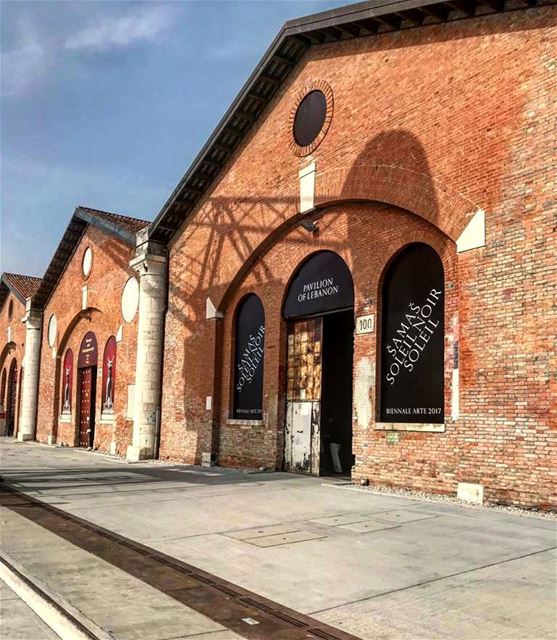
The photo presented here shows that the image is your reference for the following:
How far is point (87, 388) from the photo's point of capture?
28.9m

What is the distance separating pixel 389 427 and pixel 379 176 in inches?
201

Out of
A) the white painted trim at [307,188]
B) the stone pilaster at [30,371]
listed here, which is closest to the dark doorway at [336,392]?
the white painted trim at [307,188]

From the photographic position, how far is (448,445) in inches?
458

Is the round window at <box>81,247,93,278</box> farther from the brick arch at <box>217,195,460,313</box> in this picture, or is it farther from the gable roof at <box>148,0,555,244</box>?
the brick arch at <box>217,195,460,313</box>

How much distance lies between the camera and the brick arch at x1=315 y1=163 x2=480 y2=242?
1184cm

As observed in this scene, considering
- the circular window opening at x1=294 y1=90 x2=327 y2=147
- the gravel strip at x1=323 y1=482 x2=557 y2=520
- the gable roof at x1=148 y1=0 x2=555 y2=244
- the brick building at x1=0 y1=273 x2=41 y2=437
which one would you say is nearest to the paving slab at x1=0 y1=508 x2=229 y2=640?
the gravel strip at x1=323 y1=482 x2=557 y2=520

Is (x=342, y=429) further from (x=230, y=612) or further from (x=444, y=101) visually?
(x=230, y=612)

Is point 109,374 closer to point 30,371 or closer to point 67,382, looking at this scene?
point 67,382

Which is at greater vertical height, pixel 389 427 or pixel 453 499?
pixel 389 427

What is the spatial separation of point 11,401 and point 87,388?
1447 centimetres

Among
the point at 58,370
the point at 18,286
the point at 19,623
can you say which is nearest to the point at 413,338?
the point at 19,623

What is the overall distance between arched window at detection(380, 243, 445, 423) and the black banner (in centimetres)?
143

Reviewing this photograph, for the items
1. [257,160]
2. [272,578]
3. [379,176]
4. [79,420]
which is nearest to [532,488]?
[272,578]

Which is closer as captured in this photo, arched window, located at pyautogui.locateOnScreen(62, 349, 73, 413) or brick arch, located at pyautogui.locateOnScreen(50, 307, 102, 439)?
arched window, located at pyautogui.locateOnScreen(62, 349, 73, 413)
